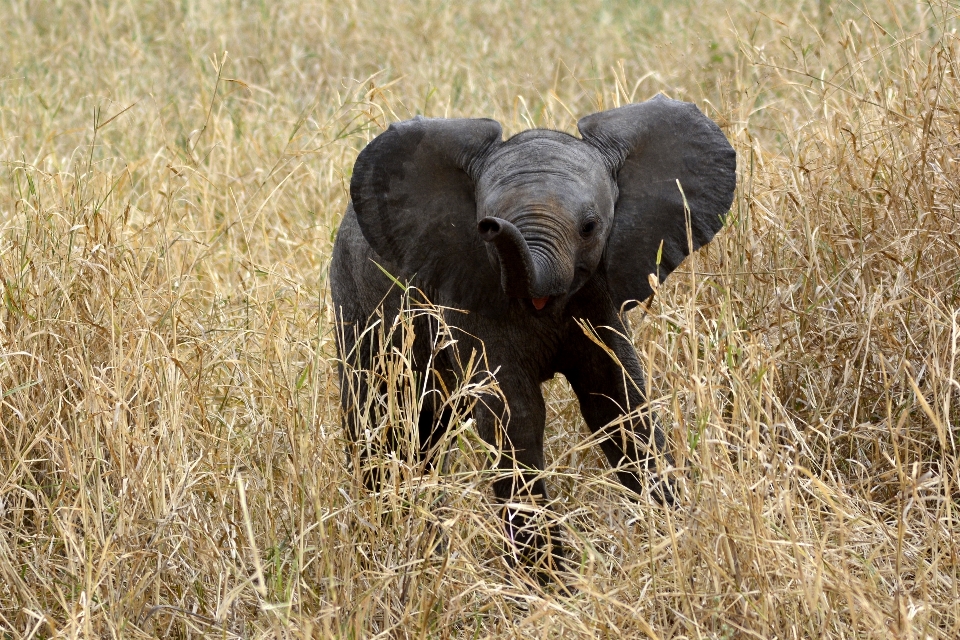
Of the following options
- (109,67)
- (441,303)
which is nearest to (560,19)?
(109,67)

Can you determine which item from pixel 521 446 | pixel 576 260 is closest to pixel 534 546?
pixel 521 446

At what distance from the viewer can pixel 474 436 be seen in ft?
10.2

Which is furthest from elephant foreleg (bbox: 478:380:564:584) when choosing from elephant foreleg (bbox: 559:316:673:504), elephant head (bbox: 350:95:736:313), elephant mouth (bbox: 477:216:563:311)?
elephant mouth (bbox: 477:216:563:311)

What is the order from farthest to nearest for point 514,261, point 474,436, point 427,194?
point 427,194
point 474,436
point 514,261

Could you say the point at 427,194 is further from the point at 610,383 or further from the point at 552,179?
the point at 610,383

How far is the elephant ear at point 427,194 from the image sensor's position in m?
3.16

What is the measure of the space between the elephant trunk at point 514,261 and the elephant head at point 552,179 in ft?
0.50

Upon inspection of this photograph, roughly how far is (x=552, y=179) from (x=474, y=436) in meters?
0.64

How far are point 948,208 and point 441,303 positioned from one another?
5.10 ft

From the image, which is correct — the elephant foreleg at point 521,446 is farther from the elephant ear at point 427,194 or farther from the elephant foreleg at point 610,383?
the elephant ear at point 427,194

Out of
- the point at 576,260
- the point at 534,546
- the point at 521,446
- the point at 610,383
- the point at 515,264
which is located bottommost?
the point at 534,546

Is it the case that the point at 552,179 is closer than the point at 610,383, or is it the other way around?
the point at 552,179

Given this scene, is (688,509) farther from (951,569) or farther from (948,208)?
(948,208)

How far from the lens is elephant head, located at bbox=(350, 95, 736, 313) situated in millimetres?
2969
